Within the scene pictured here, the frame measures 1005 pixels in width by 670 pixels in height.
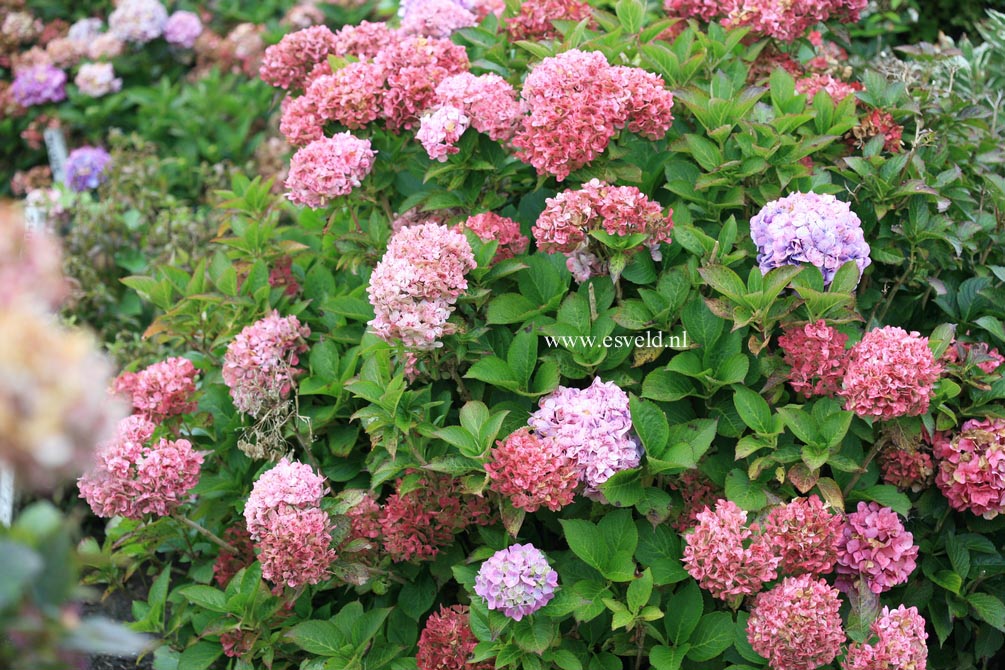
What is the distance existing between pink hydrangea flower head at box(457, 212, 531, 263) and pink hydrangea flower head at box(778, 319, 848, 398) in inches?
24.8

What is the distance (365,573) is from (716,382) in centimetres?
85

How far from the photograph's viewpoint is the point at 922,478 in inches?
83.8

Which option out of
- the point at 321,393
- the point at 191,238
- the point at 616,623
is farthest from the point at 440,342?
the point at 191,238

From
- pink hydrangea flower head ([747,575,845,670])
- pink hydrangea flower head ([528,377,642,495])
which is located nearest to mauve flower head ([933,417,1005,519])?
pink hydrangea flower head ([747,575,845,670])

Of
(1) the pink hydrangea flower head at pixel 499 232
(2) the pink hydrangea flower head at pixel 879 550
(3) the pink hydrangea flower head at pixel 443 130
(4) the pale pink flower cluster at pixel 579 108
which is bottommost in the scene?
(2) the pink hydrangea flower head at pixel 879 550

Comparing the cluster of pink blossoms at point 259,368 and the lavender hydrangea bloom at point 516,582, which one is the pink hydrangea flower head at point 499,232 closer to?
the cluster of pink blossoms at point 259,368

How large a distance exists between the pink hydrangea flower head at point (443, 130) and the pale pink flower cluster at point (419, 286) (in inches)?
11.5

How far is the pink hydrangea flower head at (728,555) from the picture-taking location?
1.82m

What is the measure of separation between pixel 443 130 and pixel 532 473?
→ 33.0 inches

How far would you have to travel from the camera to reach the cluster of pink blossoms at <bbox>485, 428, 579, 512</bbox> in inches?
72.4

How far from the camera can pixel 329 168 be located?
225 centimetres

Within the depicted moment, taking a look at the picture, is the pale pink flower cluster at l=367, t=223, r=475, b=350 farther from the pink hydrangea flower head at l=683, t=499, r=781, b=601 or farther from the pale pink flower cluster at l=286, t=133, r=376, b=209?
the pink hydrangea flower head at l=683, t=499, r=781, b=601

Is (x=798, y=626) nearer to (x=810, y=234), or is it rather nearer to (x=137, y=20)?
(x=810, y=234)

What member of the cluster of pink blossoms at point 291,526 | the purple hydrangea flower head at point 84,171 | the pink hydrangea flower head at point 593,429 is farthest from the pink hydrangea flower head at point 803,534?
the purple hydrangea flower head at point 84,171
